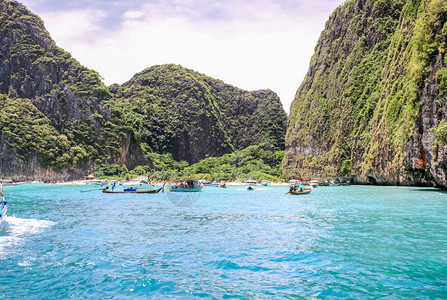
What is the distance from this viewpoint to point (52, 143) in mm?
133875

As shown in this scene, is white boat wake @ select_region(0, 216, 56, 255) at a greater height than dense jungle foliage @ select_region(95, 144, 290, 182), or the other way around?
dense jungle foliage @ select_region(95, 144, 290, 182)

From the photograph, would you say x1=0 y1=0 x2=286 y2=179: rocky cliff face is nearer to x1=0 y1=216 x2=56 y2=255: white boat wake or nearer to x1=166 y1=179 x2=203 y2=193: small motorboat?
x1=166 y1=179 x2=203 y2=193: small motorboat

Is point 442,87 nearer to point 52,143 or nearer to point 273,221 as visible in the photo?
point 273,221

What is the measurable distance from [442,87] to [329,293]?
44296 millimetres

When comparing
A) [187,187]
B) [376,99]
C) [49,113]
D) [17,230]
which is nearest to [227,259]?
[17,230]

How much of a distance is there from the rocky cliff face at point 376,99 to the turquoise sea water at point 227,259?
2977 cm

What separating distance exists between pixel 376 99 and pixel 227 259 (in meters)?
85.3

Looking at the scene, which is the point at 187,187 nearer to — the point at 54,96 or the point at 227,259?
the point at 227,259

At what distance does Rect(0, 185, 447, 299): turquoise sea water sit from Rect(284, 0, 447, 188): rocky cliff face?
97.7 ft

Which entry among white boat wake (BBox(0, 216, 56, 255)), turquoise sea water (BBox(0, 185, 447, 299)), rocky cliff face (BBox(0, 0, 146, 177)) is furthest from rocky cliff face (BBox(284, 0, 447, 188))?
rocky cliff face (BBox(0, 0, 146, 177))

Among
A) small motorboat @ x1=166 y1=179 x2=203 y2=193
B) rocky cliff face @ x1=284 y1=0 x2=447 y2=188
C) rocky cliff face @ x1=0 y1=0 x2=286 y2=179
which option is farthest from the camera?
rocky cliff face @ x1=0 y1=0 x2=286 y2=179

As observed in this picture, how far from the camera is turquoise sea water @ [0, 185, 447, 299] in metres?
12.8

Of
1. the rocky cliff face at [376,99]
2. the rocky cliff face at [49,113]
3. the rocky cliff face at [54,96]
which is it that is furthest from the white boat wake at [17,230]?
the rocky cliff face at [54,96]

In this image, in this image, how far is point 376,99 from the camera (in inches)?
3593
